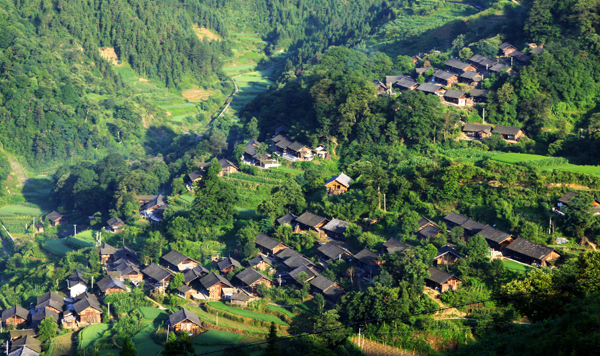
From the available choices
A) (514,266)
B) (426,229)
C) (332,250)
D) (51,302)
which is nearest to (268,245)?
(332,250)

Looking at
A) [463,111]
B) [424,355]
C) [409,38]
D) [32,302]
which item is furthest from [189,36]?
[424,355]

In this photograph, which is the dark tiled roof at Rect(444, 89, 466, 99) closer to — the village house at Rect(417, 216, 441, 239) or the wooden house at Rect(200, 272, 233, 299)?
the village house at Rect(417, 216, 441, 239)

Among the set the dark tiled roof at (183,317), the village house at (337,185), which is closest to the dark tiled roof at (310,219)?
the village house at (337,185)

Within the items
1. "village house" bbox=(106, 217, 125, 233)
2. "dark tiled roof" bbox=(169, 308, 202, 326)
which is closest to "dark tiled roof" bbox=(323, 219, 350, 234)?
"dark tiled roof" bbox=(169, 308, 202, 326)

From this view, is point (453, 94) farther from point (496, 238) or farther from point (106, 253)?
point (106, 253)

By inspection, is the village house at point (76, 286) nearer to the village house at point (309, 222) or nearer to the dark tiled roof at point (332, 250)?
the village house at point (309, 222)
